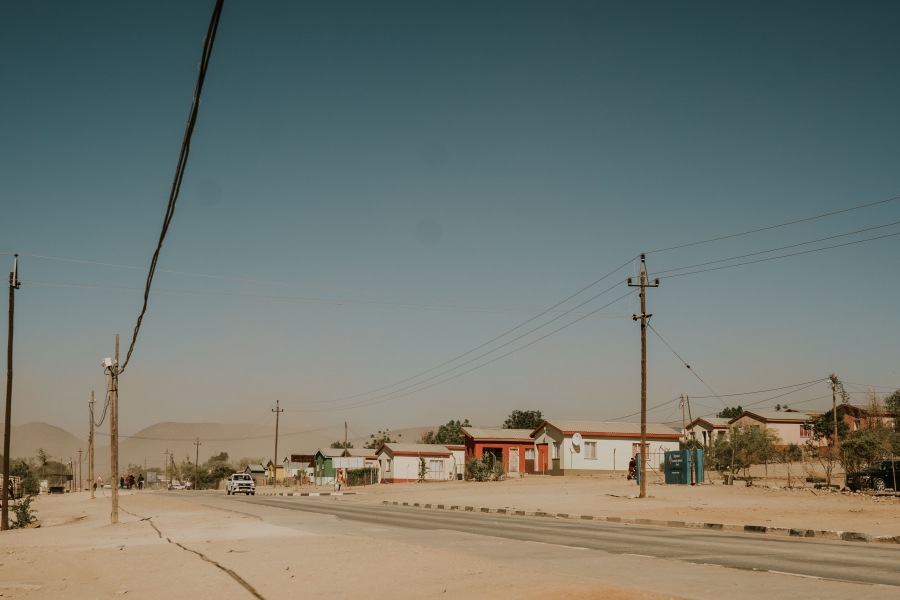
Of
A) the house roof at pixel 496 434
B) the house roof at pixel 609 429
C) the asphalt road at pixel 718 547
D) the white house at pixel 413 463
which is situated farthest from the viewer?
the white house at pixel 413 463

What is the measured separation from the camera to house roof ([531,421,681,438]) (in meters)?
60.1

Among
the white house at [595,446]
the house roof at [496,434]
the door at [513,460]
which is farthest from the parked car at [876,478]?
the door at [513,460]

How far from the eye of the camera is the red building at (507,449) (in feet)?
219

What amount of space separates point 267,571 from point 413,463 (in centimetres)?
6036

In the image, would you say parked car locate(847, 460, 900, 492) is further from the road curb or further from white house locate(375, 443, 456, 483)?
white house locate(375, 443, 456, 483)

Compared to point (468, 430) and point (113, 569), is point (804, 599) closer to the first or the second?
point (113, 569)

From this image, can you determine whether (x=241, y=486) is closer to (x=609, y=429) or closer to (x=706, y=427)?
(x=609, y=429)

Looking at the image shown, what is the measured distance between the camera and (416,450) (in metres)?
72.2

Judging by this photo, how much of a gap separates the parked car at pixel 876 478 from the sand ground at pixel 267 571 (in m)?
25.7

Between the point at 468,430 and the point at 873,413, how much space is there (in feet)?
112

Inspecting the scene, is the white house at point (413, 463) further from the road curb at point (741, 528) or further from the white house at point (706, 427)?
the road curb at point (741, 528)

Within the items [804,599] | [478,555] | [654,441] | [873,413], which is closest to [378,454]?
[654,441]

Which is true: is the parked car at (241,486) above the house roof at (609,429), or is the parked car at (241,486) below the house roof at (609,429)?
below

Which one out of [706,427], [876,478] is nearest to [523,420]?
[706,427]
